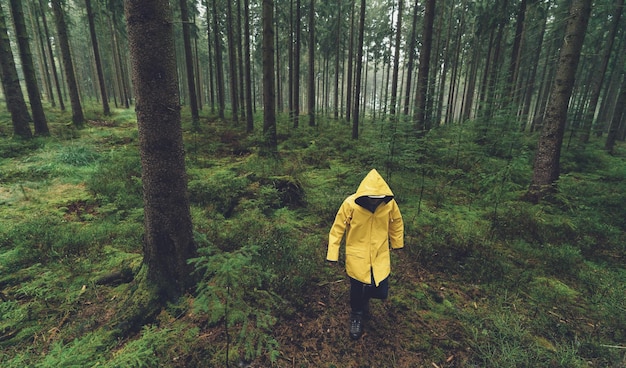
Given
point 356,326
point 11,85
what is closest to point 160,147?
point 356,326

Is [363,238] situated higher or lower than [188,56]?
lower

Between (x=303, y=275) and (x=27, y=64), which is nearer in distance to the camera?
(x=303, y=275)

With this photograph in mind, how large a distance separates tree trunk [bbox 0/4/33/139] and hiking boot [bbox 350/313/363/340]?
1480 cm

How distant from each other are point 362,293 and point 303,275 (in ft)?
3.76

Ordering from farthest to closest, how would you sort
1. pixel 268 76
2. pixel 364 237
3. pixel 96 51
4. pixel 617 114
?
1. pixel 96 51
2. pixel 617 114
3. pixel 268 76
4. pixel 364 237

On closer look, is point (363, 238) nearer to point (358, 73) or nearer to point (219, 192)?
point (219, 192)

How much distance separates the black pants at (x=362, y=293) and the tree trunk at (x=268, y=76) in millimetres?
7836

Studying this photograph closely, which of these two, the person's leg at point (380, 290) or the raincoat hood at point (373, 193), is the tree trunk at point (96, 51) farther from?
the person's leg at point (380, 290)

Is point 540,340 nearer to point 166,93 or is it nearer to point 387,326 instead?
point 387,326

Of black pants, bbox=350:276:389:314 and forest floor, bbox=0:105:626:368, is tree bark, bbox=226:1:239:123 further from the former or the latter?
black pants, bbox=350:276:389:314

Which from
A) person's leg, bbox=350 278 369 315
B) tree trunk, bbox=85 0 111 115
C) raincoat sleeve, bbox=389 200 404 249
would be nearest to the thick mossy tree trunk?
person's leg, bbox=350 278 369 315

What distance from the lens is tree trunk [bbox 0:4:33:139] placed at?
10.2m

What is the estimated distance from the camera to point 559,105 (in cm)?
710

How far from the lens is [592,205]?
7.55 m
